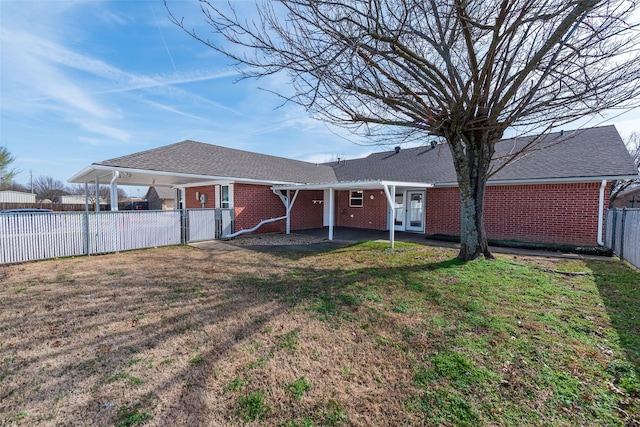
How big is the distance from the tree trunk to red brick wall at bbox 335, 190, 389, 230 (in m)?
7.95

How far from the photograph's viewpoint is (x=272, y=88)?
527 cm

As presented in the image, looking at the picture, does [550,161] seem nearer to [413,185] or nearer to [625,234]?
[625,234]

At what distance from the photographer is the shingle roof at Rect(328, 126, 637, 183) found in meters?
9.25

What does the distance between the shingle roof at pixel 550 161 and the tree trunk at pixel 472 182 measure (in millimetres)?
1314

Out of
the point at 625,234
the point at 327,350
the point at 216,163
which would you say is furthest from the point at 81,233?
the point at 625,234

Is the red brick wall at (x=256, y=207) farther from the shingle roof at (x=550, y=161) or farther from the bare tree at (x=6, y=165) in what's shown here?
the bare tree at (x=6, y=165)

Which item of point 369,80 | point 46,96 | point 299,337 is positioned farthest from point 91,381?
point 46,96

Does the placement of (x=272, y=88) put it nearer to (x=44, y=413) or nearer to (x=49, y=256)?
(x=44, y=413)

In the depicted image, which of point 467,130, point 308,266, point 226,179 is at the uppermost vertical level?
point 467,130

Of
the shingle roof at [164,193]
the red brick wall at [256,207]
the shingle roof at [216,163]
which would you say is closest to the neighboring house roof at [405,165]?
the shingle roof at [216,163]

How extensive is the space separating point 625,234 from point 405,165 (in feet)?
31.1

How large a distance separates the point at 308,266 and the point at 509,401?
521 cm

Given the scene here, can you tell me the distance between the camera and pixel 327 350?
3.13 metres

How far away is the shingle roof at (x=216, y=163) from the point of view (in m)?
10.3
